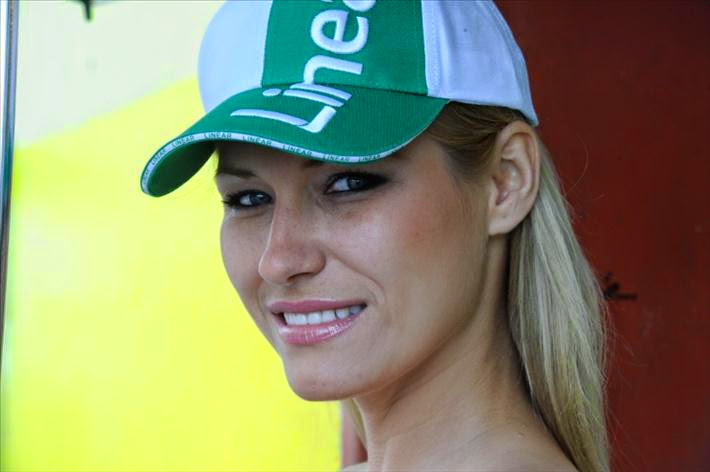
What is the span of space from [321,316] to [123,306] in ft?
3.34

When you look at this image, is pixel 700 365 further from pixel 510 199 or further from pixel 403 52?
pixel 403 52

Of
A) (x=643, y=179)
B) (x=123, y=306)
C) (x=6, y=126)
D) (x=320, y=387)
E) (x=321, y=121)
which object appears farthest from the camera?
(x=643, y=179)

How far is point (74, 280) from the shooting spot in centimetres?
233

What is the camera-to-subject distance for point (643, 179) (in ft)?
8.18

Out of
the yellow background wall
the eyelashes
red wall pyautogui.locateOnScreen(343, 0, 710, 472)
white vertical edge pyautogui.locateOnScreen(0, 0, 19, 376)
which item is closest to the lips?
the eyelashes

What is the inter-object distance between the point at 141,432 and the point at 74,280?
362 mm

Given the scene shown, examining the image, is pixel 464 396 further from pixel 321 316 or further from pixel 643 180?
pixel 643 180

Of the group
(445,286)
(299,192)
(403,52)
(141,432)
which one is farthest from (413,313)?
(141,432)

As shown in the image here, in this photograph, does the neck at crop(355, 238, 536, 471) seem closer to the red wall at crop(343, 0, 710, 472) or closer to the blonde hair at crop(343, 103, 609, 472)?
the blonde hair at crop(343, 103, 609, 472)

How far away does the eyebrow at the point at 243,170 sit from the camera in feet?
Answer: 4.62

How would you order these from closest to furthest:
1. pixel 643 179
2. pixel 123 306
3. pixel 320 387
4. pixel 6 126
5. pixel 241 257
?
pixel 320 387
pixel 241 257
pixel 6 126
pixel 123 306
pixel 643 179

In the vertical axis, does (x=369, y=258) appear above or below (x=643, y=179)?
above

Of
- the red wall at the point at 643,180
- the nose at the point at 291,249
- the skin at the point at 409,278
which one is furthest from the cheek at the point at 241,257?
the red wall at the point at 643,180

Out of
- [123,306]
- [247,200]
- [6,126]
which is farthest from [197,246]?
[247,200]
